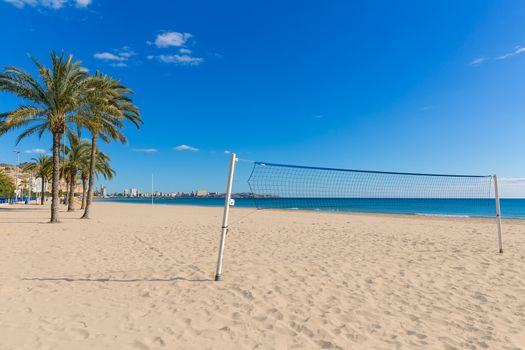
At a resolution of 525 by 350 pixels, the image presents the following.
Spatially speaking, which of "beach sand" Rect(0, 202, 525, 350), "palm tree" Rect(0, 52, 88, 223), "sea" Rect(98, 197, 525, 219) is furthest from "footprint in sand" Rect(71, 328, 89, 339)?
"palm tree" Rect(0, 52, 88, 223)

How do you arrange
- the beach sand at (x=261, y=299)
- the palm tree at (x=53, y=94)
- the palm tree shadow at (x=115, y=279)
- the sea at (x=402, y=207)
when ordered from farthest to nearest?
the sea at (x=402, y=207), the palm tree at (x=53, y=94), the palm tree shadow at (x=115, y=279), the beach sand at (x=261, y=299)

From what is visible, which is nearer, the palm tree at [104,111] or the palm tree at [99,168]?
the palm tree at [104,111]

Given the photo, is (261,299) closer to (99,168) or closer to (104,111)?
(104,111)

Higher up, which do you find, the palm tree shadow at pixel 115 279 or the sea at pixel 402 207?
the sea at pixel 402 207

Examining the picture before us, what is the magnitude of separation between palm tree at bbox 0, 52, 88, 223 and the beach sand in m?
9.21

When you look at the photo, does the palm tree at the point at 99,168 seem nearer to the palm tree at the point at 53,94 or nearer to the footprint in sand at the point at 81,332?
the palm tree at the point at 53,94

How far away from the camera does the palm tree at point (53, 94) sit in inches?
584

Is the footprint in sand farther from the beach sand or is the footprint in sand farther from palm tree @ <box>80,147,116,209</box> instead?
palm tree @ <box>80,147,116,209</box>

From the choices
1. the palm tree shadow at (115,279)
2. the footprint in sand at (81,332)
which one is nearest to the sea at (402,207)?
the palm tree shadow at (115,279)

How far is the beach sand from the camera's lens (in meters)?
3.50

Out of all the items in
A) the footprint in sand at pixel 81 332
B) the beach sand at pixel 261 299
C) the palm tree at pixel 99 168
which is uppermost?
the palm tree at pixel 99 168

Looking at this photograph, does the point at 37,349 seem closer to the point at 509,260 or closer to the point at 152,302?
the point at 152,302

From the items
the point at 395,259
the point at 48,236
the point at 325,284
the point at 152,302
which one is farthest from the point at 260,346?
the point at 48,236

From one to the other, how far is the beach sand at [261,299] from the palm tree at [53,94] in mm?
9208
